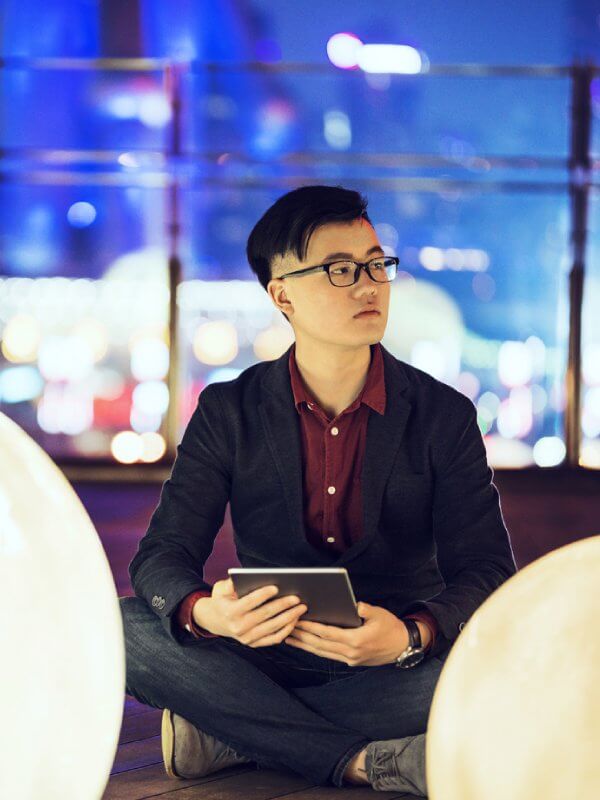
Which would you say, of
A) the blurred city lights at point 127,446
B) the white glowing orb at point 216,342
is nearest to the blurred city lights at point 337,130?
the white glowing orb at point 216,342

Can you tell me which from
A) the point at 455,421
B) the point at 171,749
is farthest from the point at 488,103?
the point at 171,749

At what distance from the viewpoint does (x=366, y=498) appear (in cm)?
191

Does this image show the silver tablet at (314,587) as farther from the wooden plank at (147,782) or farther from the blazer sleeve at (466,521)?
the wooden plank at (147,782)

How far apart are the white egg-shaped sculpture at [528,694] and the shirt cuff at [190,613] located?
708 millimetres

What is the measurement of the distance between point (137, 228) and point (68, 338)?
2.52 feet

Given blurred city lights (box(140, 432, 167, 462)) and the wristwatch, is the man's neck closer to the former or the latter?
the wristwatch

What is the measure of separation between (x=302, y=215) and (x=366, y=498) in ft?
1.62

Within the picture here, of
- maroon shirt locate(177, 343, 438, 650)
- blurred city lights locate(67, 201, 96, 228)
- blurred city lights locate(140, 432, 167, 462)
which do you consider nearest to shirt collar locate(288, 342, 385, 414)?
maroon shirt locate(177, 343, 438, 650)

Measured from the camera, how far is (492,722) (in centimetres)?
107

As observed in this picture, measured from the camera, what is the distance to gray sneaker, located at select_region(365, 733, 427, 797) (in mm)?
1751

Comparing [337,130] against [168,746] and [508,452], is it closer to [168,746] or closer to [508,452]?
[508,452]

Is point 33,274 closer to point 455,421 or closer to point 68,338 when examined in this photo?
point 68,338

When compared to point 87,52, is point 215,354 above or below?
below

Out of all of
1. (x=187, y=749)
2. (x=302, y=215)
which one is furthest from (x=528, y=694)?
(x=302, y=215)
